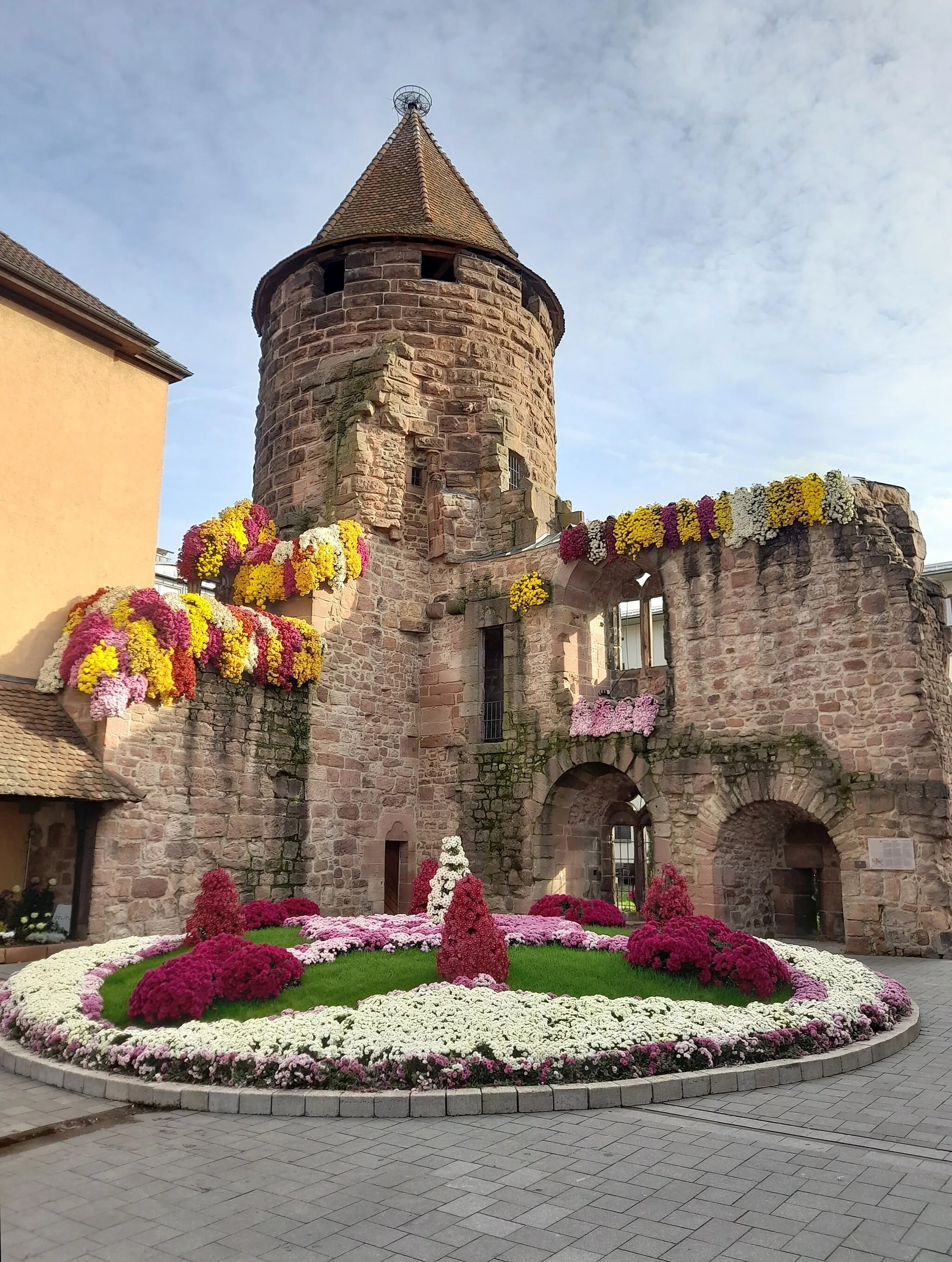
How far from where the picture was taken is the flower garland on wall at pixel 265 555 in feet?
57.5

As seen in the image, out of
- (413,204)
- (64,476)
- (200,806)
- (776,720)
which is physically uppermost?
(413,204)

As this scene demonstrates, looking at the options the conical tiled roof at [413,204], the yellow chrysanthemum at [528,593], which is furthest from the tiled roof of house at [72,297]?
the yellow chrysanthemum at [528,593]

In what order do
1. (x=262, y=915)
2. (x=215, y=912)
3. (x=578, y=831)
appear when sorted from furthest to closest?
(x=578, y=831) < (x=262, y=915) < (x=215, y=912)

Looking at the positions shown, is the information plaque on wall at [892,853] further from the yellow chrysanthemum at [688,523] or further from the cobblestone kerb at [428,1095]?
the cobblestone kerb at [428,1095]

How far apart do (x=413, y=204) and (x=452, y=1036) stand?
1985 centimetres

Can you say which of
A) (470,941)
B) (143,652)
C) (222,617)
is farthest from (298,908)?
(470,941)

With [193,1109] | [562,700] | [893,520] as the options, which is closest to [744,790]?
[562,700]

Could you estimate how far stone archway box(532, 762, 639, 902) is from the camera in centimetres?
1756

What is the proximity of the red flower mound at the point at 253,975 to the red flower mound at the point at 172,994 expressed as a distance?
14cm

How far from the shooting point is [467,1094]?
6.50 meters

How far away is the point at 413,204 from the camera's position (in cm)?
2212

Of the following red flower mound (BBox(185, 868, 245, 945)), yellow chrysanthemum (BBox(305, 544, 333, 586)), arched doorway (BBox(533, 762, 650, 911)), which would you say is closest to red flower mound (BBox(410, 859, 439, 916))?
red flower mound (BBox(185, 868, 245, 945))

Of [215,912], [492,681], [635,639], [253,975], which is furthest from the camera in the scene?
[635,639]

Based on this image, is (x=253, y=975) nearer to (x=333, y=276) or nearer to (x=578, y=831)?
(x=578, y=831)
